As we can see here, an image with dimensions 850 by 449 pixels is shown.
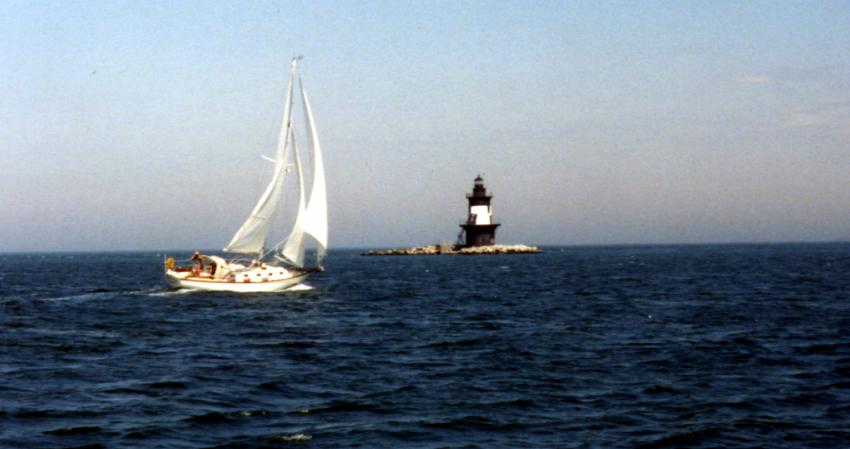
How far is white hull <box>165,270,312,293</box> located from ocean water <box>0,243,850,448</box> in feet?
20.3

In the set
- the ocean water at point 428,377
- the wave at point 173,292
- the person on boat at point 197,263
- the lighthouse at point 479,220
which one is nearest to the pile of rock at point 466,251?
the lighthouse at point 479,220

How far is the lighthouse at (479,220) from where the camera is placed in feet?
420

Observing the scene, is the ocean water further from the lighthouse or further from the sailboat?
the lighthouse

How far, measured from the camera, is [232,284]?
4656 cm

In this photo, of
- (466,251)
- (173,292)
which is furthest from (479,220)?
(173,292)

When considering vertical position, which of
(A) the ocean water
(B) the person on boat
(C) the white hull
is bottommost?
(A) the ocean water

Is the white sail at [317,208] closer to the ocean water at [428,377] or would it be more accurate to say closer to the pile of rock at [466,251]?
the ocean water at [428,377]

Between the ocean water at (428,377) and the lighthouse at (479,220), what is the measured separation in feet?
288

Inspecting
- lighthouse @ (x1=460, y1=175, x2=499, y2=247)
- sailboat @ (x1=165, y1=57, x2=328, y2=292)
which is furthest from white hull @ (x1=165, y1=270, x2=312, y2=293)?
lighthouse @ (x1=460, y1=175, x2=499, y2=247)

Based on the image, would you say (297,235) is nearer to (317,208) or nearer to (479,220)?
(317,208)

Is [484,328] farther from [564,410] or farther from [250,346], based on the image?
[564,410]

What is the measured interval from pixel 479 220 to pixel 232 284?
8744cm

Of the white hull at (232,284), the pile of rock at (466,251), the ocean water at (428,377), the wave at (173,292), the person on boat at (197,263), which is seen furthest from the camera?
the pile of rock at (466,251)

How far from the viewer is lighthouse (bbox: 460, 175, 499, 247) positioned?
128125 mm
